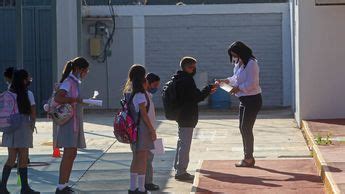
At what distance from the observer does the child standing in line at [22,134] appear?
940cm

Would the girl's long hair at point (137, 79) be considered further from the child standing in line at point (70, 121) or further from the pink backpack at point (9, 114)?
the pink backpack at point (9, 114)

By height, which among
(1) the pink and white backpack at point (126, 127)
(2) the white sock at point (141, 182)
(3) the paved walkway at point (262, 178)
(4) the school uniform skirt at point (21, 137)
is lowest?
(3) the paved walkway at point (262, 178)

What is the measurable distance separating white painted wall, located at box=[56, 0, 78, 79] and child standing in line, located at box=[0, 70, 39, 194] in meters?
10.6

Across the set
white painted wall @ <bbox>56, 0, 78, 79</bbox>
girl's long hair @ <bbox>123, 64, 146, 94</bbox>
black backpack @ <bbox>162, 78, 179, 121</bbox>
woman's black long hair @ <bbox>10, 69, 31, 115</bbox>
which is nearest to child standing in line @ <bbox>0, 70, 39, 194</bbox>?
woman's black long hair @ <bbox>10, 69, 31, 115</bbox>

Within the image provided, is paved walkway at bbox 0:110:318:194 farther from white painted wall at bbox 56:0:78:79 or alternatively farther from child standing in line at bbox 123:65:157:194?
white painted wall at bbox 56:0:78:79

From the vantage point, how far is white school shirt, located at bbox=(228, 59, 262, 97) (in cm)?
1061

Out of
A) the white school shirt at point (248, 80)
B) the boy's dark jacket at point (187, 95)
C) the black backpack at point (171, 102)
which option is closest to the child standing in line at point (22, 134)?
the black backpack at point (171, 102)

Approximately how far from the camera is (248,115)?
10758 millimetres

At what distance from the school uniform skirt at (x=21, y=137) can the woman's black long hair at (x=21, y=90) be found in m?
0.11

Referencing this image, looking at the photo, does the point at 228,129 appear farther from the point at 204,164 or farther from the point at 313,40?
the point at 204,164

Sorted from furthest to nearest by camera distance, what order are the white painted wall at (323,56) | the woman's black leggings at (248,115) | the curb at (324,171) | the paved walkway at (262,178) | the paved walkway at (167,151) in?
the white painted wall at (323,56)
the woman's black leggings at (248,115)
the paved walkway at (167,151)
the paved walkway at (262,178)
the curb at (324,171)

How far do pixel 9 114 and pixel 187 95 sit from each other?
7.96 feet

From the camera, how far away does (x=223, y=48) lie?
2475 centimetres

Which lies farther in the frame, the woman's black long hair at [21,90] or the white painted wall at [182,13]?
the white painted wall at [182,13]
